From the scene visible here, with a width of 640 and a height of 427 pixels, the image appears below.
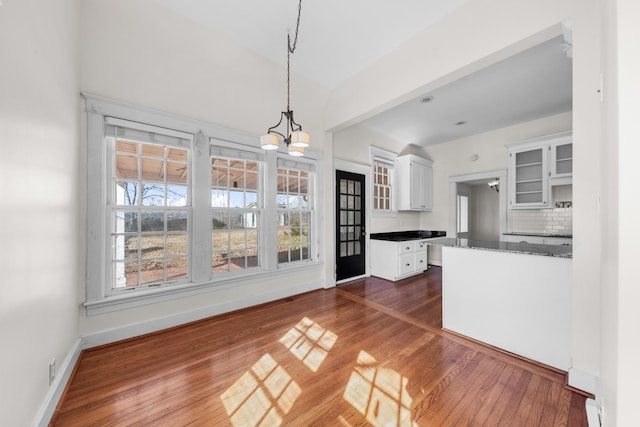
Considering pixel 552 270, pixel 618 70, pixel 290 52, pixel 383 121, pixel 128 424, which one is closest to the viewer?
pixel 618 70

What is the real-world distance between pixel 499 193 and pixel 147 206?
6111mm

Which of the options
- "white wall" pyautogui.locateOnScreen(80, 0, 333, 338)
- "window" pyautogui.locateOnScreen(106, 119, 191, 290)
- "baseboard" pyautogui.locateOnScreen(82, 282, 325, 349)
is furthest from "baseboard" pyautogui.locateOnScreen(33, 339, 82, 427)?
"window" pyautogui.locateOnScreen(106, 119, 191, 290)

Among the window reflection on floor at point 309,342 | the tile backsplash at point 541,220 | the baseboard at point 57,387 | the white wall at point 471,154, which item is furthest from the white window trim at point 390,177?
the baseboard at point 57,387

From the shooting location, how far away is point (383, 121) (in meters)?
4.66

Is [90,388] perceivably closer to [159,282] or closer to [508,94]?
[159,282]

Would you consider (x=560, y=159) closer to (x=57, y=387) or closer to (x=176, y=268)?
(x=176, y=268)

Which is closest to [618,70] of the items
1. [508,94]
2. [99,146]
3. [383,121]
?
[99,146]

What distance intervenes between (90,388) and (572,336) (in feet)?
11.6

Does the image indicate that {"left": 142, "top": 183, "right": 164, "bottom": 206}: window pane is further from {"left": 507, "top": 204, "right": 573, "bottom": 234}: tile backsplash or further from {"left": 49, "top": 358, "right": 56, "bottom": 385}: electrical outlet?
{"left": 507, "top": 204, "right": 573, "bottom": 234}: tile backsplash

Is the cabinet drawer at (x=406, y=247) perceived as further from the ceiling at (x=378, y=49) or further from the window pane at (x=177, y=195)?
the window pane at (x=177, y=195)

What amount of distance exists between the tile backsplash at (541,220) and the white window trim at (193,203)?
465cm

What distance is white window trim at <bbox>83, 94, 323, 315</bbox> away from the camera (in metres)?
2.25

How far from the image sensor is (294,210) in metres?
3.83

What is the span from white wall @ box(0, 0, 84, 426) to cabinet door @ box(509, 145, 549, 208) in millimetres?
6173
